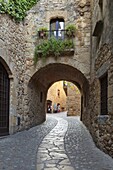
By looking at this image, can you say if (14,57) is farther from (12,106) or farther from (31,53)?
(12,106)

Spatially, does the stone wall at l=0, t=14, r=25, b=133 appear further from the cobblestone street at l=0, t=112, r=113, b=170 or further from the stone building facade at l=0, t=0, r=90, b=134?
the cobblestone street at l=0, t=112, r=113, b=170

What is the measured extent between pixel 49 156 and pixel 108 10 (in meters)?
3.09

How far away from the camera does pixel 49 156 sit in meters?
4.32

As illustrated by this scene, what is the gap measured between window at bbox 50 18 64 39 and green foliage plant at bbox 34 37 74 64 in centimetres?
35

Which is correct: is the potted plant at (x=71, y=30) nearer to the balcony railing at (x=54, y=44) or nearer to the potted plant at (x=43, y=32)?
the balcony railing at (x=54, y=44)

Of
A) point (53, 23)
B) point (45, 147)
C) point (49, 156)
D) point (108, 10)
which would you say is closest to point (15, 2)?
point (53, 23)

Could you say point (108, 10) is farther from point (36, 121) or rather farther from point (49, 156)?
point (36, 121)

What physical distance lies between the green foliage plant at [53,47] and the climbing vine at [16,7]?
1.30m

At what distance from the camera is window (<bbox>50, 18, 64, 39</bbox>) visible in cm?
895

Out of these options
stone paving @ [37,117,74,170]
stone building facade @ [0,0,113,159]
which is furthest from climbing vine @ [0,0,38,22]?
stone paving @ [37,117,74,170]

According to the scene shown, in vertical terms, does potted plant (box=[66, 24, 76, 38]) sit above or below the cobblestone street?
above

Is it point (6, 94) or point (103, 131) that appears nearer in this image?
point (103, 131)

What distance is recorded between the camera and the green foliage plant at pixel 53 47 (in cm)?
856

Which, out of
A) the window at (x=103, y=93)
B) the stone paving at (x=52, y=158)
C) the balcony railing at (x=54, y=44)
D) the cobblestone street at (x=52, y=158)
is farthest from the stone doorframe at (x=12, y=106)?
the window at (x=103, y=93)
